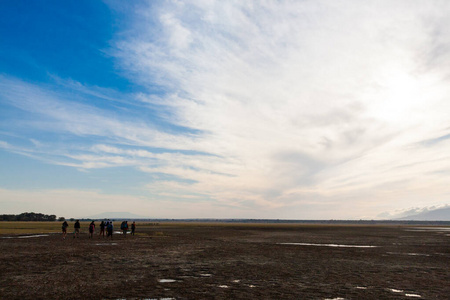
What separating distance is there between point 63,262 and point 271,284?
13.1m

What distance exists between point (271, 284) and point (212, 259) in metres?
8.84

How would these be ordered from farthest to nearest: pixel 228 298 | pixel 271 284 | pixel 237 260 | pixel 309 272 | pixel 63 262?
1. pixel 237 260
2. pixel 63 262
3. pixel 309 272
4. pixel 271 284
5. pixel 228 298

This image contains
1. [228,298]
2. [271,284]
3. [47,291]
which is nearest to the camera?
[228,298]

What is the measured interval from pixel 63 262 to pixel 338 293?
1591 cm

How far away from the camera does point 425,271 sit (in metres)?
17.9

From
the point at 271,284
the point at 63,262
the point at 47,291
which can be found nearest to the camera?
the point at 47,291

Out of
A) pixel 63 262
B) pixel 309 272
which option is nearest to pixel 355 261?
pixel 309 272

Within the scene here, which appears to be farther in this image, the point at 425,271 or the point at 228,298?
the point at 425,271

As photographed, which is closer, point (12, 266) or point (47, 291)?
point (47, 291)

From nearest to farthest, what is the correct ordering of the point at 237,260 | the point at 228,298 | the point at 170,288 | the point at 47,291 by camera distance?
the point at 228,298 < the point at 47,291 < the point at 170,288 < the point at 237,260

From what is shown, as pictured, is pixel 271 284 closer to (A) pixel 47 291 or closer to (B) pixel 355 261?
(A) pixel 47 291

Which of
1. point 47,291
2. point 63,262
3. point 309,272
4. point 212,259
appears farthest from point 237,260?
point 47,291

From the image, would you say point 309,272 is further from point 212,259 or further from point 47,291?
point 47,291

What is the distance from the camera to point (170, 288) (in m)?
12.9
